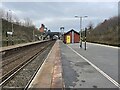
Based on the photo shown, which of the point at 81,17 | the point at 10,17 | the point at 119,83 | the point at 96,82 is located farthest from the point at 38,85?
the point at 10,17

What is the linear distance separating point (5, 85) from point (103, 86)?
175 inches

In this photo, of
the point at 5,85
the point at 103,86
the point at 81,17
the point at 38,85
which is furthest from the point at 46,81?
the point at 81,17

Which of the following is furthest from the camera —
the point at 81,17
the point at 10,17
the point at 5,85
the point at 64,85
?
the point at 10,17

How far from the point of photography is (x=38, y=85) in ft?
34.4

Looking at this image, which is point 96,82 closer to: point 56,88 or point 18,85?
point 56,88

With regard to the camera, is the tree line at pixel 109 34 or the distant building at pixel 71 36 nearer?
the tree line at pixel 109 34

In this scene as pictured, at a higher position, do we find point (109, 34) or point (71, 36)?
point (109, 34)

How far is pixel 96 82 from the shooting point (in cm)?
1066

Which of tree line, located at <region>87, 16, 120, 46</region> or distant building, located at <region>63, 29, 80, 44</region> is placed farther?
distant building, located at <region>63, 29, 80, 44</region>

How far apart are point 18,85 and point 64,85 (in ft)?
7.87

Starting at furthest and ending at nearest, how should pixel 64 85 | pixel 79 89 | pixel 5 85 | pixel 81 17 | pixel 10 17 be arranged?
pixel 10 17 → pixel 81 17 → pixel 5 85 → pixel 64 85 → pixel 79 89

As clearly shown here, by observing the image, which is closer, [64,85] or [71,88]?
[71,88]

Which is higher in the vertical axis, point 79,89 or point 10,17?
point 10,17

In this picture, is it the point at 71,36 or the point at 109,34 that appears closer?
the point at 109,34
